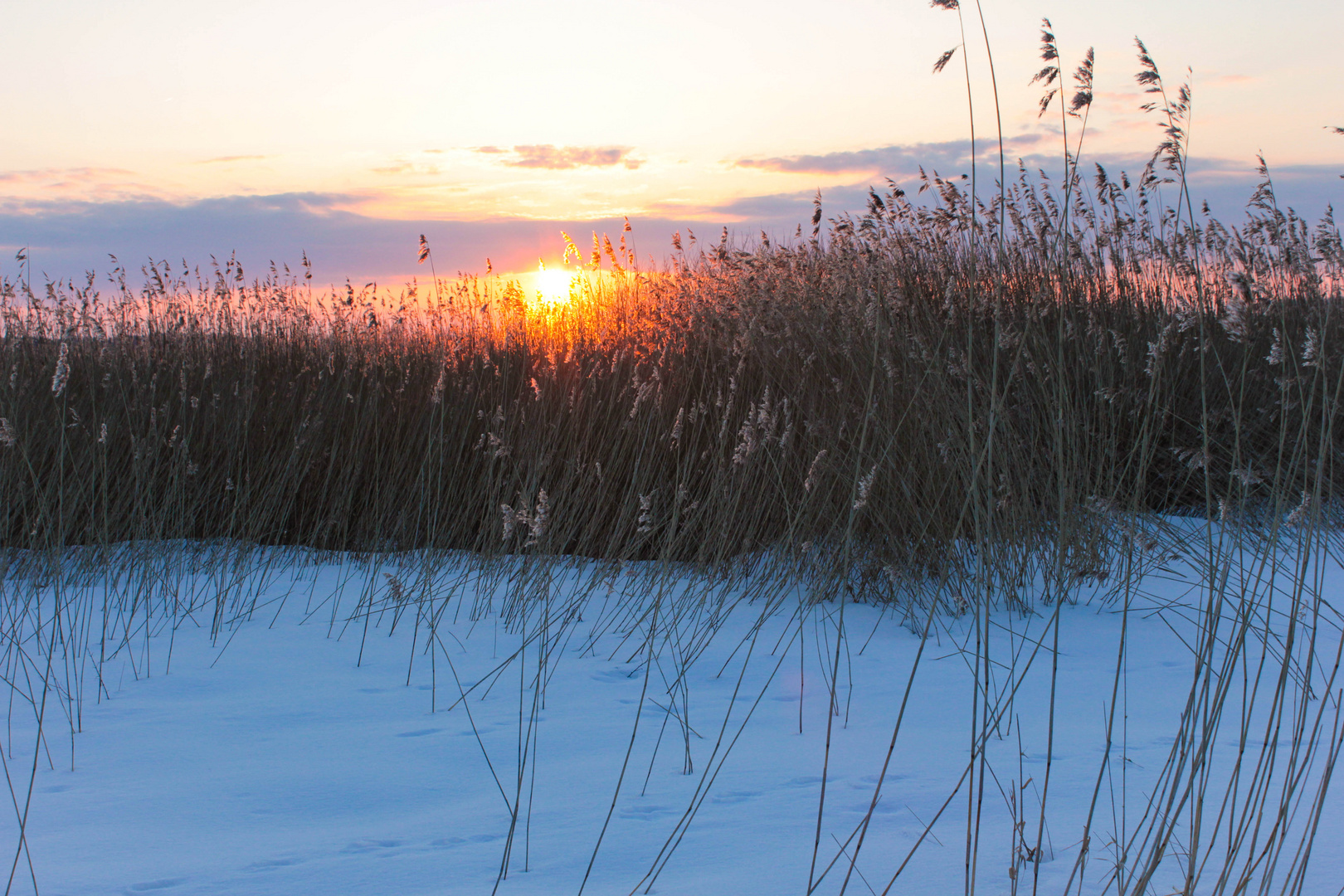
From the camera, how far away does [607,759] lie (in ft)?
6.34

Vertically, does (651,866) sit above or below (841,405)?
below

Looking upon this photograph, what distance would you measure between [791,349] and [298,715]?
2695mm

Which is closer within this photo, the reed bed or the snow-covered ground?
the snow-covered ground

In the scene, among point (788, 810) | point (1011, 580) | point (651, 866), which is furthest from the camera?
point (1011, 580)

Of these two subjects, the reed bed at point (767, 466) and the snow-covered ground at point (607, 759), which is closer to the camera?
the snow-covered ground at point (607, 759)

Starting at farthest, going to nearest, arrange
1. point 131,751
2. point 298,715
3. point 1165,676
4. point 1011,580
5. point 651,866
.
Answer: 1. point 1011,580
2. point 1165,676
3. point 298,715
4. point 131,751
5. point 651,866

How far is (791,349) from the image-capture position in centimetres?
411

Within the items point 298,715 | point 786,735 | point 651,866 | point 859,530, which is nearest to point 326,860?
point 651,866

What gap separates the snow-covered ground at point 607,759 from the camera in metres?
1.46

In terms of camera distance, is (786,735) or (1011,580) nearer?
(786,735)

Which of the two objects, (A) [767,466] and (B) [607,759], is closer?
(B) [607,759]

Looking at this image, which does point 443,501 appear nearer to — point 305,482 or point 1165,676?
point 305,482

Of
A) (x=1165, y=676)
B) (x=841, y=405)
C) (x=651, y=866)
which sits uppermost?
(x=841, y=405)

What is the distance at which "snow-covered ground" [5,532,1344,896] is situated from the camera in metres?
1.46
